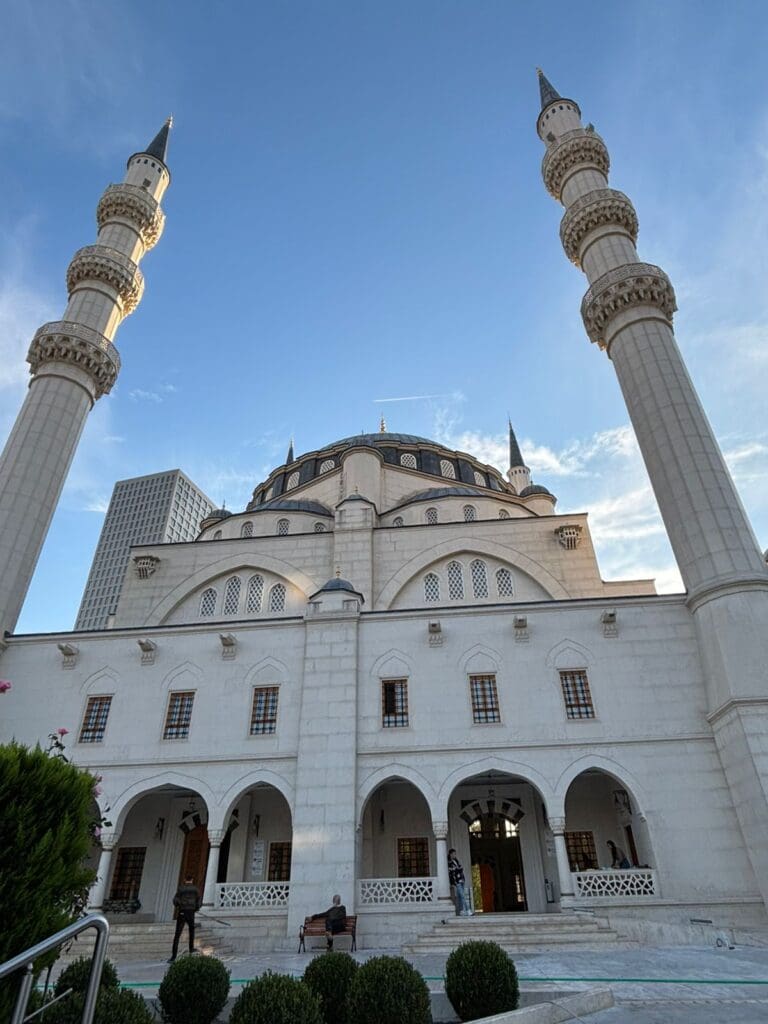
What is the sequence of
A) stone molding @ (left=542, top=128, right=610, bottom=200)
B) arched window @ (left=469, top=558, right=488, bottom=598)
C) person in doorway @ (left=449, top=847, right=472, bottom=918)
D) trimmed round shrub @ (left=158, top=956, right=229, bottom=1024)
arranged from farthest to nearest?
stone molding @ (left=542, top=128, right=610, bottom=200)
arched window @ (left=469, top=558, right=488, bottom=598)
person in doorway @ (left=449, top=847, right=472, bottom=918)
trimmed round shrub @ (left=158, top=956, right=229, bottom=1024)

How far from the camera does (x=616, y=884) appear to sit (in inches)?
488

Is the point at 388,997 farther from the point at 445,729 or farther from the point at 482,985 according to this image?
the point at 445,729

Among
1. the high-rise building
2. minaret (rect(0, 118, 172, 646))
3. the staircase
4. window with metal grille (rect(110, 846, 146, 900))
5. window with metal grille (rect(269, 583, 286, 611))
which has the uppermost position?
the high-rise building

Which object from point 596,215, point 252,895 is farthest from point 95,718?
point 596,215

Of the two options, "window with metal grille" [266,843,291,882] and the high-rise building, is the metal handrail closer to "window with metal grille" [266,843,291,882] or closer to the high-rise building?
"window with metal grille" [266,843,291,882]

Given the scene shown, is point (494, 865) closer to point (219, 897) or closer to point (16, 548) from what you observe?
point (219, 897)

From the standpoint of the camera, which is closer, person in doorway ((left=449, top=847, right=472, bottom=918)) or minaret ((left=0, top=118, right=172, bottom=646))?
person in doorway ((left=449, top=847, right=472, bottom=918))

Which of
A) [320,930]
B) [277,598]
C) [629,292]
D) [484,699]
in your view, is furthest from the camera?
[277,598]

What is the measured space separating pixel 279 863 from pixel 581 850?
277 inches

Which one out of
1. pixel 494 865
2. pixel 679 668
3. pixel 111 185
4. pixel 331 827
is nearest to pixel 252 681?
pixel 331 827

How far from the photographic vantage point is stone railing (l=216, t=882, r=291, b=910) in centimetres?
1298

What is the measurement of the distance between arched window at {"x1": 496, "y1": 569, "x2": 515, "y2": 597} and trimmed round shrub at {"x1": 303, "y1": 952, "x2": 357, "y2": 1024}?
16.2 metres

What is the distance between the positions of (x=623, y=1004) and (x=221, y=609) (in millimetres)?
18279

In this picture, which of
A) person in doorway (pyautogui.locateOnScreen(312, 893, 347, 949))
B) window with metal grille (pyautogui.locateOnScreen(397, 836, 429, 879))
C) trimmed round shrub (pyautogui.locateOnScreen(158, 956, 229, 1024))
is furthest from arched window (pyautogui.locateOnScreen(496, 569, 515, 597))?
trimmed round shrub (pyautogui.locateOnScreen(158, 956, 229, 1024))
